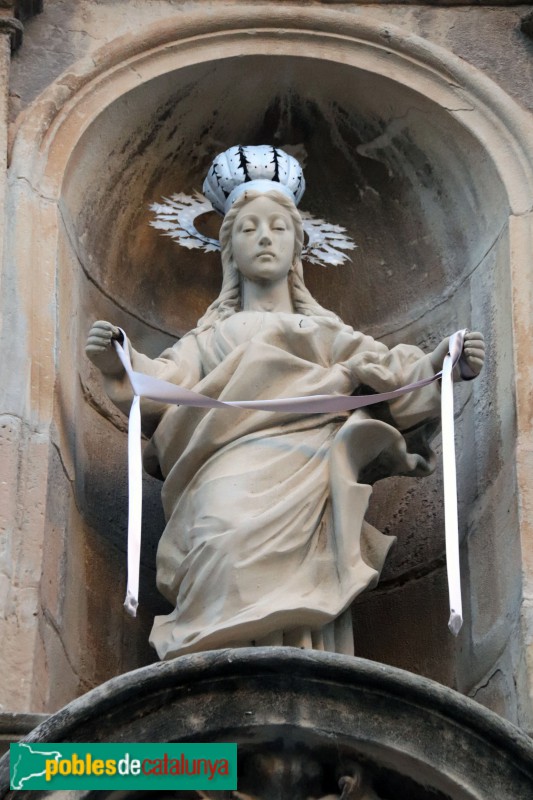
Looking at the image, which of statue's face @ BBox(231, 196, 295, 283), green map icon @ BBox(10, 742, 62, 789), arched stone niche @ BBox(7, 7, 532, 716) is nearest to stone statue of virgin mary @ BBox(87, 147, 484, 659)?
statue's face @ BBox(231, 196, 295, 283)

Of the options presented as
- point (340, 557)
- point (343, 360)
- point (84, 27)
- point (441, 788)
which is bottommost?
point (441, 788)

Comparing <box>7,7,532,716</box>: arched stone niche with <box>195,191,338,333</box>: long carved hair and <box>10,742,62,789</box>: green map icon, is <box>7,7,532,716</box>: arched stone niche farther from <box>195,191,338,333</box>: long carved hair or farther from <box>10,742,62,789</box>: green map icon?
<box>10,742,62,789</box>: green map icon

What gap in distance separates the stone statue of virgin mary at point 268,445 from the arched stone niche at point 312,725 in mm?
392

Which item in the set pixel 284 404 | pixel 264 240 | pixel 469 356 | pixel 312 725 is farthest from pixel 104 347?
pixel 312 725

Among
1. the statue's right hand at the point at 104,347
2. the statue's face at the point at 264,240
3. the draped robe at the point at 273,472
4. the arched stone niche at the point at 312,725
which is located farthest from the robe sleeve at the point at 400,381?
the arched stone niche at the point at 312,725

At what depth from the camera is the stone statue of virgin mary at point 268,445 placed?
19.9ft

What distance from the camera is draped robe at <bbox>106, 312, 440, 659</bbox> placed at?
6.05m

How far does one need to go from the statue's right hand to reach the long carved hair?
0.46 metres

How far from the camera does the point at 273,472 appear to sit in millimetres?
6320

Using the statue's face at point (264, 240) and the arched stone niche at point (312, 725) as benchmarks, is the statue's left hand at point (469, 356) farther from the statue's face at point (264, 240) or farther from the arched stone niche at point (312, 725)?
the arched stone niche at point (312, 725)

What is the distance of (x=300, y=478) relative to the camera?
6312mm

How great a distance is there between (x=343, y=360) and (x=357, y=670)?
1.37 m

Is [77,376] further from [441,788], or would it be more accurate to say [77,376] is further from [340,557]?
Result: [441,788]

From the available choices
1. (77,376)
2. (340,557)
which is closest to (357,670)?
(340,557)
